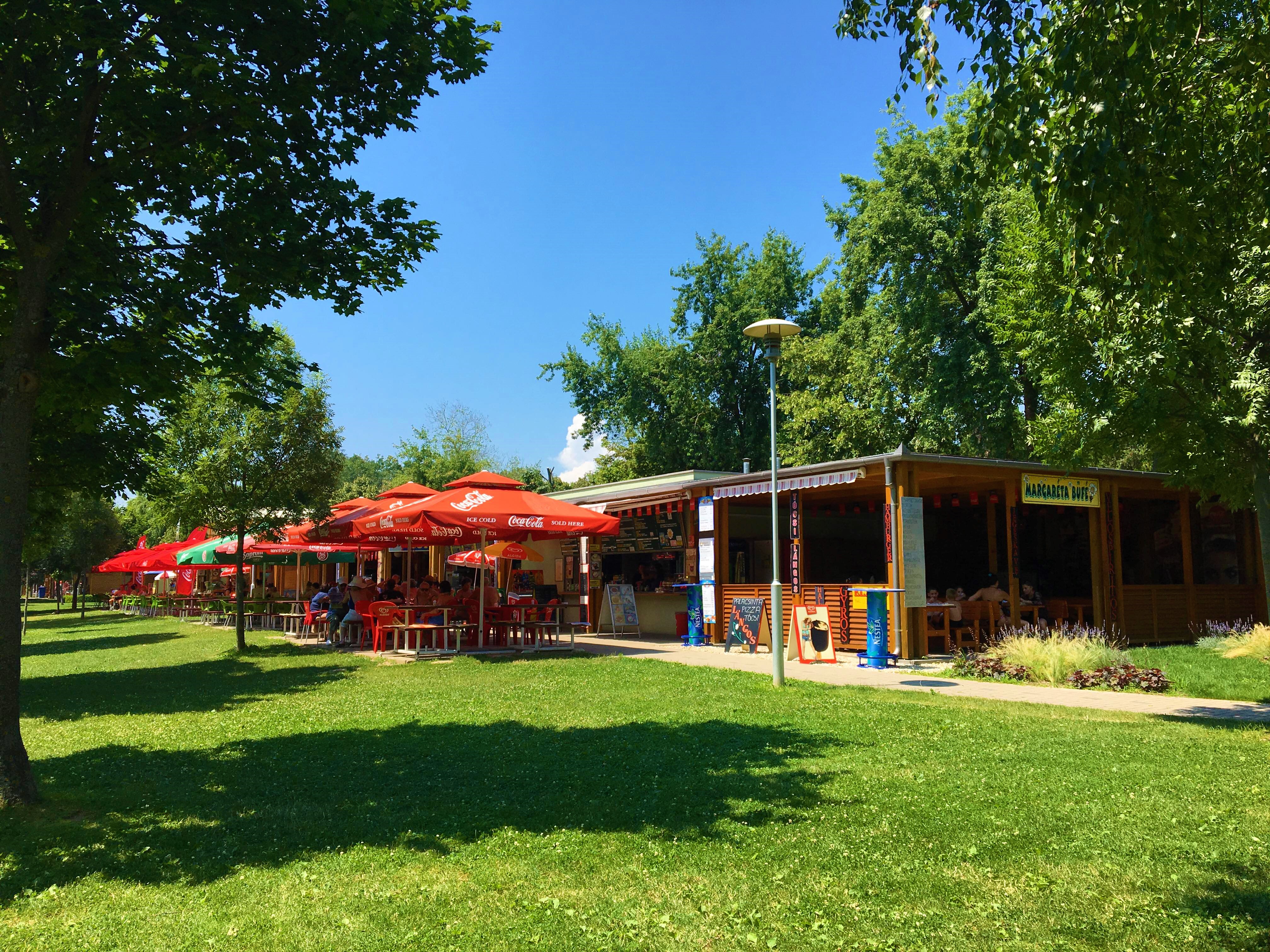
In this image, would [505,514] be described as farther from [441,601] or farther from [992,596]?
[992,596]

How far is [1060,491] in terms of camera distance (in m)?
15.0

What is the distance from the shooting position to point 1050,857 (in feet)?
14.3

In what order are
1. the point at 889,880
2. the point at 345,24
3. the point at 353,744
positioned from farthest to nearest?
the point at 353,744 < the point at 345,24 < the point at 889,880

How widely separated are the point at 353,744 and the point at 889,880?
4869mm

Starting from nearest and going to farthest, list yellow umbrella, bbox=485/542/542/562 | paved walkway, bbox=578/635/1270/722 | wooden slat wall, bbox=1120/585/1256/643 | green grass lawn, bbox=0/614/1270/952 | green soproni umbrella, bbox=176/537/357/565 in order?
1. green grass lawn, bbox=0/614/1270/952
2. paved walkway, bbox=578/635/1270/722
3. yellow umbrella, bbox=485/542/542/562
4. wooden slat wall, bbox=1120/585/1256/643
5. green soproni umbrella, bbox=176/537/357/565

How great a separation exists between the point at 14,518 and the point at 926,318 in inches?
913

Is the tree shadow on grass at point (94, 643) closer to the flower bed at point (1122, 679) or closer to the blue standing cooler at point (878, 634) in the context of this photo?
the blue standing cooler at point (878, 634)

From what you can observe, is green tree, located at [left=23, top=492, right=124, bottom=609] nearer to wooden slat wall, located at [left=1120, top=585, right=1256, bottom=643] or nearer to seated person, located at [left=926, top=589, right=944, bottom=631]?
seated person, located at [left=926, top=589, right=944, bottom=631]

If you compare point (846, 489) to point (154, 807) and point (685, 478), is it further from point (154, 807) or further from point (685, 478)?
point (154, 807)

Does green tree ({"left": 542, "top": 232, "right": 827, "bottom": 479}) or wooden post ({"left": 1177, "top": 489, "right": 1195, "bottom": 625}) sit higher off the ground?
green tree ({"left": 542, "top": 232, "right": 827, "bottom": 479})

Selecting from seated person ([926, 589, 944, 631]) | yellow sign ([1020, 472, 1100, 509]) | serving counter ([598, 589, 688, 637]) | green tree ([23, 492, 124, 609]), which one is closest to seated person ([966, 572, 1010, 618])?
seated person ([926, 589, 944, 631])

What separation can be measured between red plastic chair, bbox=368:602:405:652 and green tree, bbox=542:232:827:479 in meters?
23.8

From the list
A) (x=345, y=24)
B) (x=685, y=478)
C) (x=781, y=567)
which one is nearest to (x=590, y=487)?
(x=685, y=478)

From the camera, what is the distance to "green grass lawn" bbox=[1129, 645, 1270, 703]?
9.78 m
